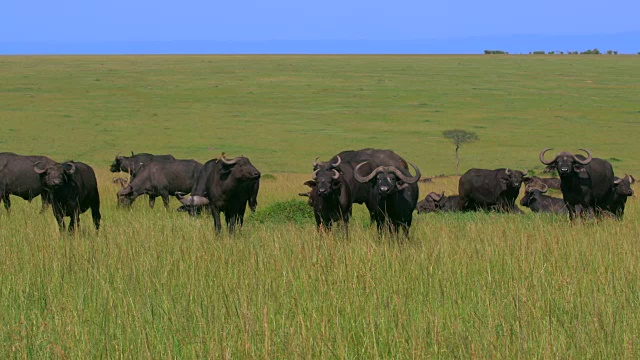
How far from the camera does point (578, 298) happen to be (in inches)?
257

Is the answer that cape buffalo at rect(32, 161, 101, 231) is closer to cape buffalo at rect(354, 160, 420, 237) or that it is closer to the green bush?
the green bush

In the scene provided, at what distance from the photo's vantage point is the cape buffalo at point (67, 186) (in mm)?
12086

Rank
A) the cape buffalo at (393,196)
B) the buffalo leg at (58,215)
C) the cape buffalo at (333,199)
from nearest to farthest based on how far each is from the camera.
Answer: the cape buffalo at (393,196), the cape buffalo at (333,199), the buffalo leg at (58,215)

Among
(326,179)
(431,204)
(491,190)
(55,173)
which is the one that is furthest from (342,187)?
(431,204)

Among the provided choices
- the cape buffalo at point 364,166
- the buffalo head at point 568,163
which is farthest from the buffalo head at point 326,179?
the buffalo head at point 568,163

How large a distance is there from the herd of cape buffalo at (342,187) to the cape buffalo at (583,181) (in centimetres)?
2

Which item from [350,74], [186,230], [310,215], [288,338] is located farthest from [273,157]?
[350,74]

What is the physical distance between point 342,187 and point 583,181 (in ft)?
17.6

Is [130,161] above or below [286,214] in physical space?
below

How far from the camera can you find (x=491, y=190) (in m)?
18.6

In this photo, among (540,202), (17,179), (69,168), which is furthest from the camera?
(540,202)

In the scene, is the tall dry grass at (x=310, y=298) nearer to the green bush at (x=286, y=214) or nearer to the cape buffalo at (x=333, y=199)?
the cape buffalo at (x=333, y=199)

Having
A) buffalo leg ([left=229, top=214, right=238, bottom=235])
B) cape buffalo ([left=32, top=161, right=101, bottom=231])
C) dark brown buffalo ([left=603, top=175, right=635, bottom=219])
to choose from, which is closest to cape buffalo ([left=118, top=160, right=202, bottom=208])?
cape buffalo ([left=32, top=161, right=101, bottom=231])

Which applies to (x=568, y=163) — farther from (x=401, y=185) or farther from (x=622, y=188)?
(x=401, y=185)
